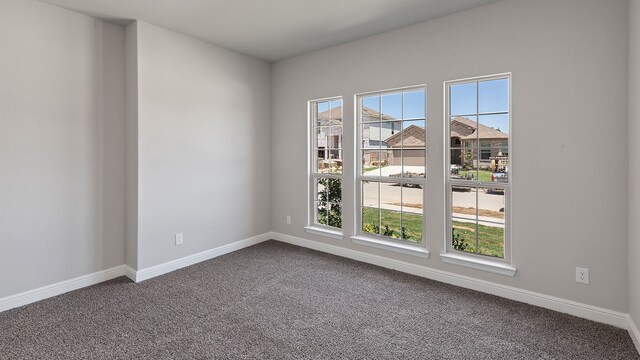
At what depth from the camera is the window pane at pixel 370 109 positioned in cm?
369

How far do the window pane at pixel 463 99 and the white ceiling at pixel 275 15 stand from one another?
70cm

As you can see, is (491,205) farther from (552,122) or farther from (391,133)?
(391,133)

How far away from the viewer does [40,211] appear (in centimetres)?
279

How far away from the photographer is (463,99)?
3082mm

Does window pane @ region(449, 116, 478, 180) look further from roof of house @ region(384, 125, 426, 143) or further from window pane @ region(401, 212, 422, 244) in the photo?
window pane @ region(401, 212, 422, 244)

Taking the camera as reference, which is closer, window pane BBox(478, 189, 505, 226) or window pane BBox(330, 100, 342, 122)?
window pane BBox(478, 189, 505, 226)

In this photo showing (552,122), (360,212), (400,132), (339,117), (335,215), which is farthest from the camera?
(335,215)

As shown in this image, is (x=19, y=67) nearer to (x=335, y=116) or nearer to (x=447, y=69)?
(x=335, y=116)

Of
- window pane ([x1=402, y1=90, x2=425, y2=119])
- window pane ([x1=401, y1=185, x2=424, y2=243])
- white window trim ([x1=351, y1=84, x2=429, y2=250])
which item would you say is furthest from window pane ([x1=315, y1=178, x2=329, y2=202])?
window pane ([x1=402, y1=90, x2=425, y2=119])

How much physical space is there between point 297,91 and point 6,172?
3.05 meters

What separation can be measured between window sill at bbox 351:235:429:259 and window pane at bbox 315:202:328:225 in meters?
0.59

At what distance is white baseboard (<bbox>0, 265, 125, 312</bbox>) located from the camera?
8.64 feet

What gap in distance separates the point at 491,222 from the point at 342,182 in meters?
1.70

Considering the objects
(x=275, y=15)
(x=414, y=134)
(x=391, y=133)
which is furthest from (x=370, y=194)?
(x=275, y=15)
